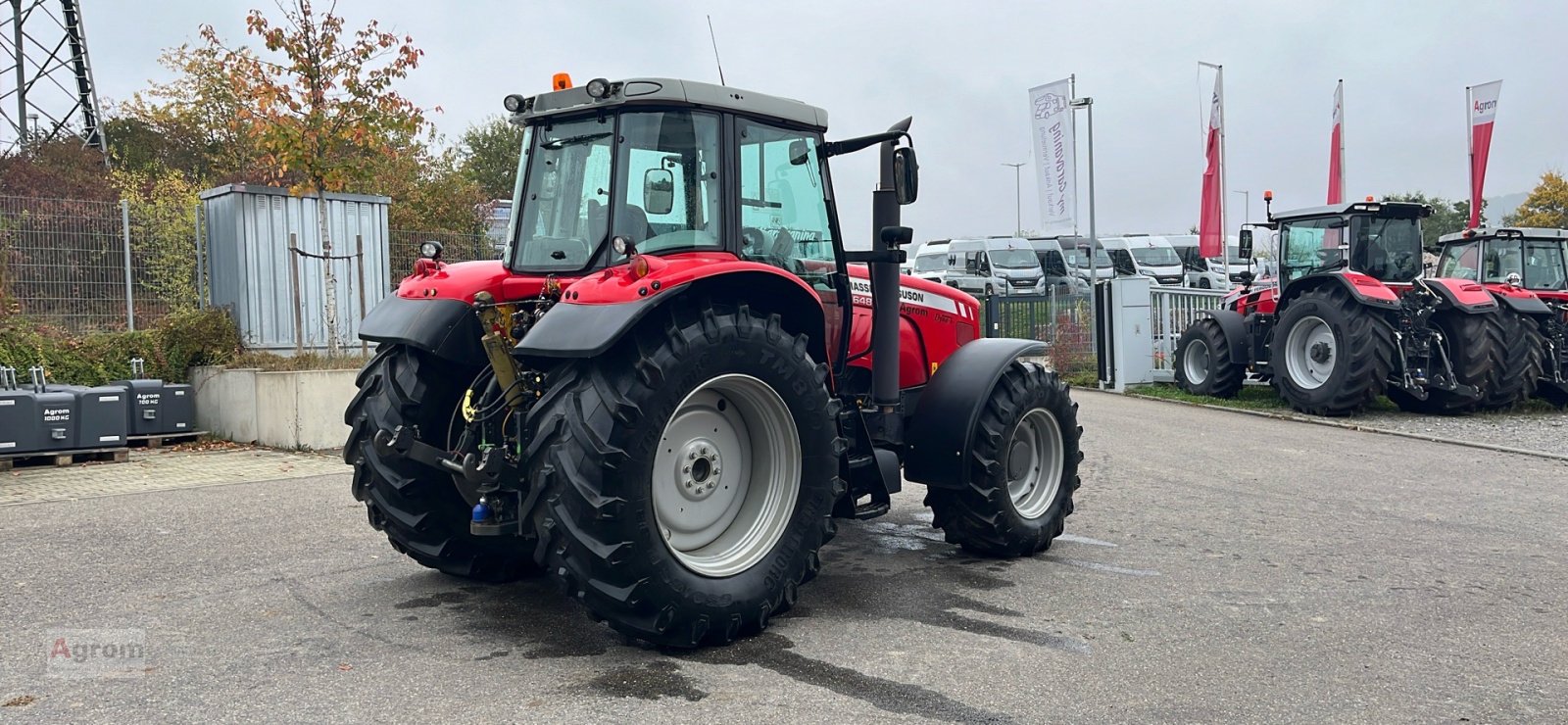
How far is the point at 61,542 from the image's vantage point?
6.96m

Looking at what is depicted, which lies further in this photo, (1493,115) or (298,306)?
(1493,115)

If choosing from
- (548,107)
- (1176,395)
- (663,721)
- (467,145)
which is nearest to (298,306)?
(548,107)

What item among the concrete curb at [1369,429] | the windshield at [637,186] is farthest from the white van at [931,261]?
the windshield at [637,186]

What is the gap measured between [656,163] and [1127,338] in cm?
1384

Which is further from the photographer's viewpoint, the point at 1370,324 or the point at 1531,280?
the point at 1531,280

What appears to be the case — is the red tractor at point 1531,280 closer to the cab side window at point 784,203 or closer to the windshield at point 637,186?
the cab side window at point 784,203

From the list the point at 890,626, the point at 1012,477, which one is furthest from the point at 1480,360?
the point at 890,626

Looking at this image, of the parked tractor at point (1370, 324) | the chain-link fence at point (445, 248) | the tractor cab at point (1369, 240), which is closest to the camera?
the parked tractor at point (1370, 324)

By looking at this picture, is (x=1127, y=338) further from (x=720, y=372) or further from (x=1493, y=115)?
(x=720, y=372)

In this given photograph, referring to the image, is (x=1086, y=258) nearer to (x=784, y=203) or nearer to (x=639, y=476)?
(x=784, y=203)

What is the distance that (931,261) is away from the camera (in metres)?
33.1

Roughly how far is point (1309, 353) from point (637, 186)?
39.3ft

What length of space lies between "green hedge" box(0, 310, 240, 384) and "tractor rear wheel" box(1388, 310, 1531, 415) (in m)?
13.4

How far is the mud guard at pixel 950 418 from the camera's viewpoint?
6.10 m
